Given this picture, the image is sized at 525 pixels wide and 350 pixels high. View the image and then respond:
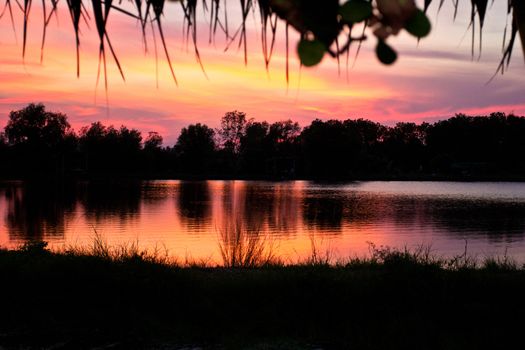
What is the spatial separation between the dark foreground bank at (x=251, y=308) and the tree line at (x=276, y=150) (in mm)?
108215

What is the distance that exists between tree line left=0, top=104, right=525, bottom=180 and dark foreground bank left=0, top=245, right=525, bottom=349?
108 metres

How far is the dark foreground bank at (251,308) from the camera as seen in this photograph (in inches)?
253

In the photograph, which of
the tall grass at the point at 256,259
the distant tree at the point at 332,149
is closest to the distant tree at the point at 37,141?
the distant tree at the point at 332,149

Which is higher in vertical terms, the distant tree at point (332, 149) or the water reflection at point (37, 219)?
the distant tree at point (332, 149)

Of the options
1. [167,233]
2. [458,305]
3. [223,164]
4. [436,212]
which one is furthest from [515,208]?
[223,164]

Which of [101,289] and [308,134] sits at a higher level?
[308,134]

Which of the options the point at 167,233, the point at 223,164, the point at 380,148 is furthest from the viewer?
the point at 380,148

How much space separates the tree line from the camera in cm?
11262

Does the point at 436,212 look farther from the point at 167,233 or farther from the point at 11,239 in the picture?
the point at 11,239

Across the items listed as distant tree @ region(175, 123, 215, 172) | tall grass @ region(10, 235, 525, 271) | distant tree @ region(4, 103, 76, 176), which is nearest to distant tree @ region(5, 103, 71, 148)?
distant tree @ region(4, 103, 76, 176)

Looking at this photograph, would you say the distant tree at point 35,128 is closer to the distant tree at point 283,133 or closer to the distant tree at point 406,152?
the distant tree at point 283,133

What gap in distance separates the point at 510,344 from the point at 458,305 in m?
1.14

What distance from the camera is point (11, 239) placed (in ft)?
76.8

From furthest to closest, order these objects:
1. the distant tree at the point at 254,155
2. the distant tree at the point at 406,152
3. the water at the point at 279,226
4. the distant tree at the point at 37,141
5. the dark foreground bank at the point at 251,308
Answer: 1. the distant tree at the point at 406,152
2. the distant tree at the point at 254,155
3. the distant tree at the point at 37,141
4. the water at the point at 279,226
5. the dark foreground bank at the point at 251,308
